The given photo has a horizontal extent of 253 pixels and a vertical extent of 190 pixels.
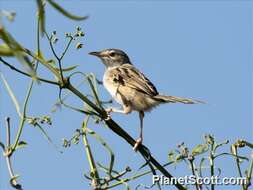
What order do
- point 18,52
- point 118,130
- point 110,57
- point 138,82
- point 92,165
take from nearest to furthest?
point 18,52, point 92,165, point 118,130, point 138,82, point 110,57

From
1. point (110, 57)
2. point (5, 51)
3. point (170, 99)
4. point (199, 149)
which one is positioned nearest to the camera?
point (5, 51)

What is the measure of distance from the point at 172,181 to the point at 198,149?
0.50 metres

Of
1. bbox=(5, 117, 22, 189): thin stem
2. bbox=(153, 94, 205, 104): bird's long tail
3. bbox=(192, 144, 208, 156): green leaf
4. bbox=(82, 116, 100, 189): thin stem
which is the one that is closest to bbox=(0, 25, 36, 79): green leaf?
bbox=(5, 117, 22, 189): thin stem

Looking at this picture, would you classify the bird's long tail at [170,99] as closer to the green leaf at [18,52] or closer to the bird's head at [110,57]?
the bird's head at [110,57]

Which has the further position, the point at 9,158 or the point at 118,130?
the point at 118,130

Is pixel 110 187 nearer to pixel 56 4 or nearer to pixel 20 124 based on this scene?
pixel 20 124

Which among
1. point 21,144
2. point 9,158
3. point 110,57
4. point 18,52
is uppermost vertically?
point 110,57

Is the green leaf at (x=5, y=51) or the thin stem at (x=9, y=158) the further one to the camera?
the thin stem at (x=9, y=158)

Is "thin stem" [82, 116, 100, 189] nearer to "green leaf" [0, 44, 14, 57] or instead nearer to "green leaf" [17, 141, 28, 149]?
"green leaf" [17, 141, 28, 149]

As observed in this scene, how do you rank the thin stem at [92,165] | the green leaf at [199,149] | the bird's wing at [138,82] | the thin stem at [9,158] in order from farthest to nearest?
1. the bird's wing at [138,82]
2. the green leaf at [199,149]
3. the thin stem at [92,165]
4. the thin stem at [9,158]

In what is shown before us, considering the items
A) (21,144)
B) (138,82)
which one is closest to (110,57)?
(138,82)

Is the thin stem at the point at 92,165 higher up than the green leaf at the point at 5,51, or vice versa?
the thin stem at the point at 92,165

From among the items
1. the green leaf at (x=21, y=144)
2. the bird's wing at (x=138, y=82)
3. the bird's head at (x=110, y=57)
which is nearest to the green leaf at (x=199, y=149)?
the green leaf at (x=21, y=144)

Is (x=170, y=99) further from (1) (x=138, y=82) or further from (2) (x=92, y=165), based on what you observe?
(2) (x=92, y=165)
